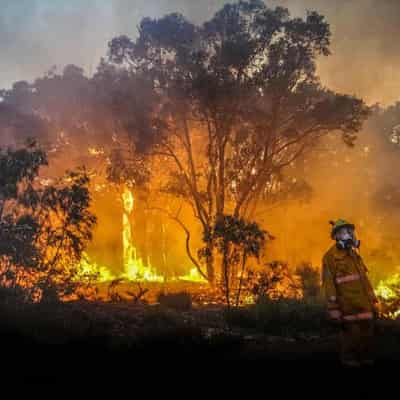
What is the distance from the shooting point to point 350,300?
5.63 meters

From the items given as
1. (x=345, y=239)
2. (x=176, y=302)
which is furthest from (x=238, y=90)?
(x=345, y=239)

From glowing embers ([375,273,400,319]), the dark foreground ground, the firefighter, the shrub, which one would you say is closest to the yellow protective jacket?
the firefighter

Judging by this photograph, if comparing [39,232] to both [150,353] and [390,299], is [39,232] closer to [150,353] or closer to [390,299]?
[150,353]

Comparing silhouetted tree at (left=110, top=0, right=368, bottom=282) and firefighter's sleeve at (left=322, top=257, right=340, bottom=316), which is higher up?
silhouetted tree at (left=110, top=0, right=368, bottom=282)

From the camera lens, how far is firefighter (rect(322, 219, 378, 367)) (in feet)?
18.2

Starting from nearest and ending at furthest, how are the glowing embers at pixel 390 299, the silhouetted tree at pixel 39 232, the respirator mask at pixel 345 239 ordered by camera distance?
the respirator mask at pixel 345 239 < the silhouetted tree at pixel 39 232 < the glowing embers at pixel 390 299

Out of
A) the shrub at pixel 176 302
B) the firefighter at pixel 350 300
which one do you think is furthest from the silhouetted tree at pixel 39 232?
the firefighter at pixel 350 300

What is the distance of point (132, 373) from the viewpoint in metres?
→ 5.14

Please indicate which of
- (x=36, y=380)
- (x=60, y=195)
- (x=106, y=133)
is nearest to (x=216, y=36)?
(x=106, y=133)

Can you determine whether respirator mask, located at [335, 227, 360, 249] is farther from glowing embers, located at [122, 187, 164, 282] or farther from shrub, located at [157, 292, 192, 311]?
glowing embers, located at [122, 187, 164, 282]

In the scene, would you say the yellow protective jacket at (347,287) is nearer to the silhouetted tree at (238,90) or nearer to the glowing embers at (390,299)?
the glowing embers at (390,299)

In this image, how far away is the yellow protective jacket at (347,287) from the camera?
18.3 ft

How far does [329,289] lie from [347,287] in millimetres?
231

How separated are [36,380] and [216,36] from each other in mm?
17268
